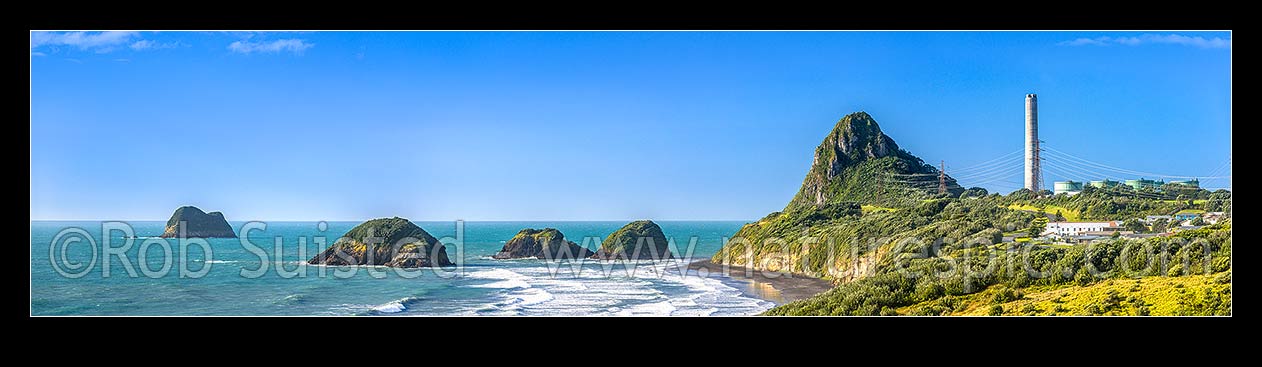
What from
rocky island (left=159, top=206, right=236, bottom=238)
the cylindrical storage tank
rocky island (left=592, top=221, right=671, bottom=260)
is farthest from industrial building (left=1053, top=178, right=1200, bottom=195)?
rocky island (left=159, top=206, right=236, bottom=238)

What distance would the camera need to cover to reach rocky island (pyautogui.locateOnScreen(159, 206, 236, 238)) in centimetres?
5219

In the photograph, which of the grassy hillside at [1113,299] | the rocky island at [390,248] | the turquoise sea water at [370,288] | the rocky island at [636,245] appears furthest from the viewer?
the rocky island at [636,245]

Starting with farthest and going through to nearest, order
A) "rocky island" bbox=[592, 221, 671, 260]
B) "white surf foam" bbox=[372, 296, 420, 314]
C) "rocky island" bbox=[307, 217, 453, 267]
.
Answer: "rocky island" bbox=[592, 221, 671, 260], "rocky island" bbox=[307, 217, 453, 267], "white surf foam" bbox=[372, 296, 420, 314]

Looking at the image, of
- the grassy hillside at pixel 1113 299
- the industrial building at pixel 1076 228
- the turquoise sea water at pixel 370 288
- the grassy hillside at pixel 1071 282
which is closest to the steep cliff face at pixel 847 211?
the industrial building at pixel 1076 228

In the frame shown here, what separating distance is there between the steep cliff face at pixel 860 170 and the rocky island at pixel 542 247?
8512mm

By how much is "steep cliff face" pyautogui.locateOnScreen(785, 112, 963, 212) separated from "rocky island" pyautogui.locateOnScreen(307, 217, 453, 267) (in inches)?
525

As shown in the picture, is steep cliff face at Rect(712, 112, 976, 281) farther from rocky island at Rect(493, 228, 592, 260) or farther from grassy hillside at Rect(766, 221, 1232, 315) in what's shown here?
rocky island at Rect(493, 228, 592, 260)

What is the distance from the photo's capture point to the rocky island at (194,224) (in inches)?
2055

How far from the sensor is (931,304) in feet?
32.6

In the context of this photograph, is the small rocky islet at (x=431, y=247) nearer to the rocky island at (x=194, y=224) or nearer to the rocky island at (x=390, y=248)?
the rocky island at (x=390, y=248)

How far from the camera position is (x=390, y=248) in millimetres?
31031
